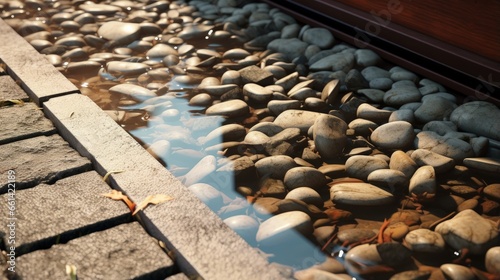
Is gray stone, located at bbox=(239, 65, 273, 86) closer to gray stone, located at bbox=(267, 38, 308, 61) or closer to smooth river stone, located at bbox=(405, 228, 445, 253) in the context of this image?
gray stone, located at bbox=(267, 38, 308, 61)

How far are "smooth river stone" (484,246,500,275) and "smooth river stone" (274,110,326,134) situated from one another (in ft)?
3.86

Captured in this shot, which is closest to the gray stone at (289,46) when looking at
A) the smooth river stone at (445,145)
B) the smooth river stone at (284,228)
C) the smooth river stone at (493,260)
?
the smooth river stone at (445,145)

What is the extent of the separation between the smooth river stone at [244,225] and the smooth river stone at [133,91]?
1.33 metres

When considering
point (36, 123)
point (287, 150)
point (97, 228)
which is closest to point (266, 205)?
point (287, 150)

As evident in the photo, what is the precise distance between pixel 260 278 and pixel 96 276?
0.54m

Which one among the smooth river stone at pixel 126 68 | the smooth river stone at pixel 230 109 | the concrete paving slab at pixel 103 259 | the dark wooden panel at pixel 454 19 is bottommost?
the smooth river stone at pixel 126 68

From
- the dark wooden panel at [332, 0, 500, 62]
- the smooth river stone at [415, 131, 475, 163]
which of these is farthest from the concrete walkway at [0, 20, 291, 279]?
the dark wooden panel at [332, 0, 500, 62]

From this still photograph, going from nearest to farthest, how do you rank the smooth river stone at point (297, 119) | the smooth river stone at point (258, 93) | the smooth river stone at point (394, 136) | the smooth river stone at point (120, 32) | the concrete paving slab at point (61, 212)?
the concrete paving slab at point (61, 212) < the smooth river stone at point (394, 136) < the smooth river stone at point (297, 119) < the smooth river stone at point (258, 93) < the smooth river stone at point (120, 32)

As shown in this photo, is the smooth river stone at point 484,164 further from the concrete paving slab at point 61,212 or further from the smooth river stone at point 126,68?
the smooth river stone at point 126,68

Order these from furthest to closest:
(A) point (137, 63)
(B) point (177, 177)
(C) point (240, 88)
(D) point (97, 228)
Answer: (A) point (137, 63), (C) point (240, 88), (B) point (177, 177), (D) point (97, 228)

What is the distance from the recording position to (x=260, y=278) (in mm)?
2098

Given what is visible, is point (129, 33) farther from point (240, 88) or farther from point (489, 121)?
point (489, 121)

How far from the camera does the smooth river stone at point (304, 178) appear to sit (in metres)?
2.74

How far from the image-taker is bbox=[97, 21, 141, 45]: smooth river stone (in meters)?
4.41
